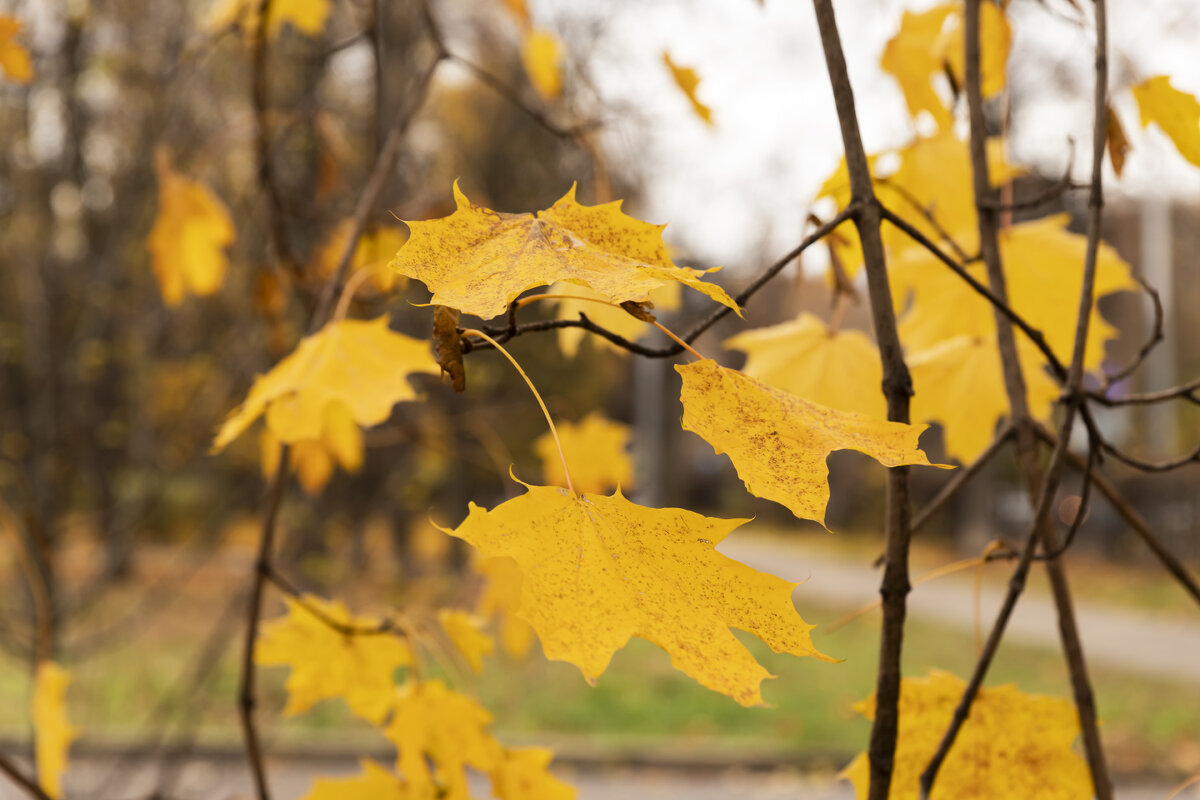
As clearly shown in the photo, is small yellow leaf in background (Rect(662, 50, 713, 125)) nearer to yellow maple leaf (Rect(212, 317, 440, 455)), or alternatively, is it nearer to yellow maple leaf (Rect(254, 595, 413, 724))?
yellow maple leaf (Rect(212, 317, 440, 455))

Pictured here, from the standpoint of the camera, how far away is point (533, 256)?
1.20 feet

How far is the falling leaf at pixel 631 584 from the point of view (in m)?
0.35

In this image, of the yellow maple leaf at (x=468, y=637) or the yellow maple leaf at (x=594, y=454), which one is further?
the yellow maple leaf at (x=594, y=454)

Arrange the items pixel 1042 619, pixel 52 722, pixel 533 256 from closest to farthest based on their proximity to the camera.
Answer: pixel 533 256
pixel 52 722
pixel 1042 619

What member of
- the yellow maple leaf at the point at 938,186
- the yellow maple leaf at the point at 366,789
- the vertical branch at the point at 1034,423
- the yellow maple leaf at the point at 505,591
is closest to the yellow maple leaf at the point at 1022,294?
the yellow maple leaf at the point at 938,186

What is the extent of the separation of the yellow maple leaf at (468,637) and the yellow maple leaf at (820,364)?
0.27m

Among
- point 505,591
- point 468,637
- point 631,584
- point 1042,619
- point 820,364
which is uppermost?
point 820,364

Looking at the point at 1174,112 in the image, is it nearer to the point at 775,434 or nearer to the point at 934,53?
the point at 934,53

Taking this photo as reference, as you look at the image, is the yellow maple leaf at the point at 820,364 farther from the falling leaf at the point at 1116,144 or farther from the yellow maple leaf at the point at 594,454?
the yellow maple leaf at the point at 594,454

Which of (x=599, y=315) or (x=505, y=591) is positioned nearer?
(x=599, y=315)

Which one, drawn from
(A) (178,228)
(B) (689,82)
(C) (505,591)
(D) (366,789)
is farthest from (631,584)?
(A) (178,228)

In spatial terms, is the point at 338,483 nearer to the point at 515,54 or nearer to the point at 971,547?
the point at 515,54

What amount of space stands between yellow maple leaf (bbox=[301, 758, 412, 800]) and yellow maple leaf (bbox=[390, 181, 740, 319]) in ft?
1.49

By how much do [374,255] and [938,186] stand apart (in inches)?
20.9
